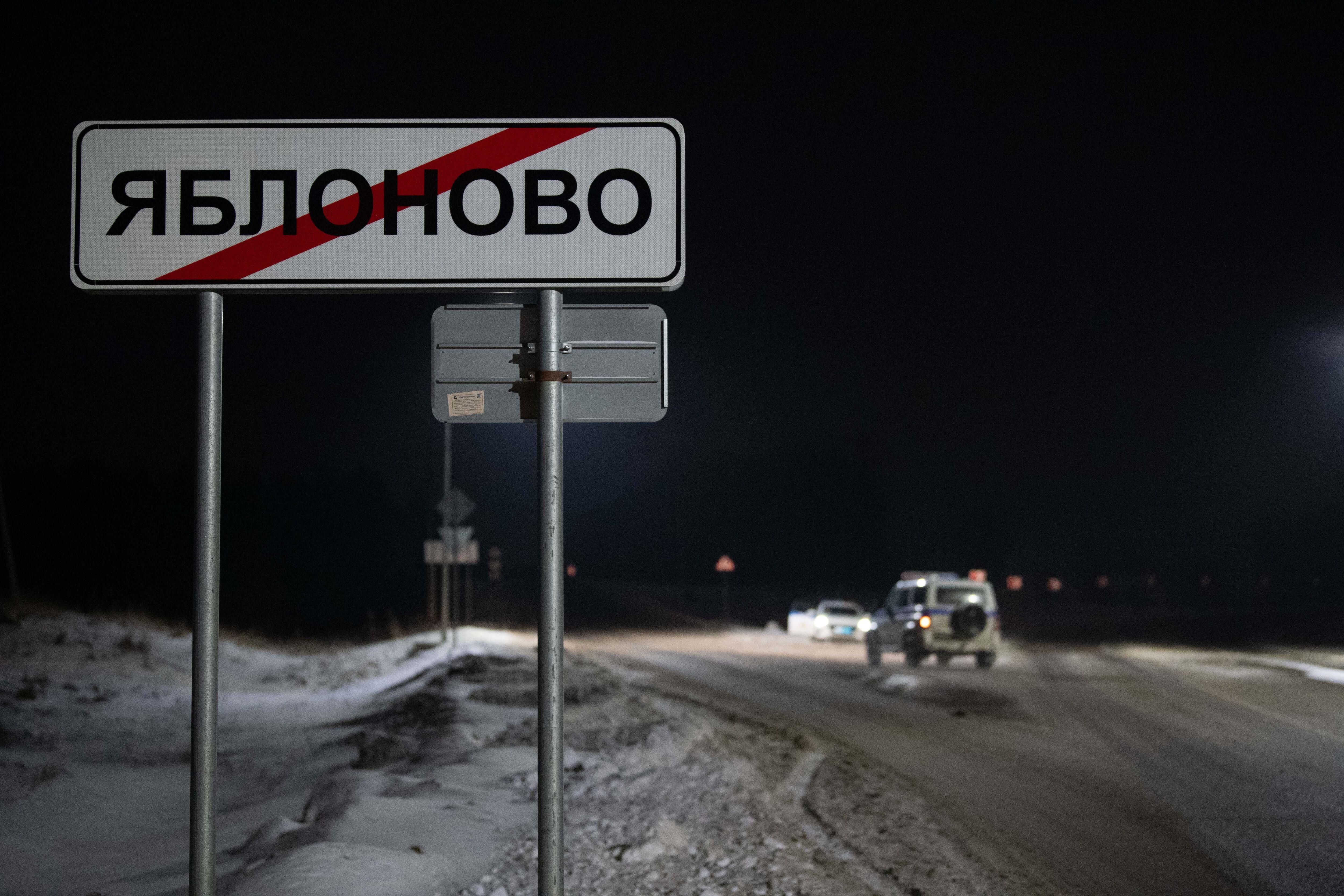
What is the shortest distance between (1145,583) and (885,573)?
3111 centimetres

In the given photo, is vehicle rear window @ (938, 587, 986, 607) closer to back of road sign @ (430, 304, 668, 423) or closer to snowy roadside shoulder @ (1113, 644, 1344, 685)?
snowy roadside shoulder @ (1113, 644, 1344, 685)

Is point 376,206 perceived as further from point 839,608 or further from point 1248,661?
point 839,608

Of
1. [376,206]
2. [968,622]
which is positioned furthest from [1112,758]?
[968,622]

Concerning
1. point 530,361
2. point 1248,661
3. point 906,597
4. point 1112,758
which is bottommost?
point 1248,661

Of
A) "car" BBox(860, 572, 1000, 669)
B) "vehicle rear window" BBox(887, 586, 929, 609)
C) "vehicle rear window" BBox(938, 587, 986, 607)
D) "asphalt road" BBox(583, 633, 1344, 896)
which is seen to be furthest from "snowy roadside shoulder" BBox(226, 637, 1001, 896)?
"vehicle rear window" BBox(938, 587, 986, 607)

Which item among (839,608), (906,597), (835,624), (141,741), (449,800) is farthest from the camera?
(839,608)

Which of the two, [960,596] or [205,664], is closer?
[205,664]

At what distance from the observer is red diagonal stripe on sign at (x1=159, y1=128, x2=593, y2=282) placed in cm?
375

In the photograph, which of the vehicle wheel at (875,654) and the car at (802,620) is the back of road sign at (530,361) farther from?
the car at (802,620)

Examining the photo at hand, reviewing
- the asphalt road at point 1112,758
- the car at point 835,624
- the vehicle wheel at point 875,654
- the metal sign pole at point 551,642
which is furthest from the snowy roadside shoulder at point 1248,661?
the metal sign pole at point 551,642

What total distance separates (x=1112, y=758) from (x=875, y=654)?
13.0 m

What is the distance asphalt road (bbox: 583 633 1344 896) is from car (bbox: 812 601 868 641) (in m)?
12.7

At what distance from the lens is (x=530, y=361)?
3.74m

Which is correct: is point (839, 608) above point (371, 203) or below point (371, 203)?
below
